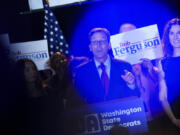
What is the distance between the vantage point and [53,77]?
3.29 m

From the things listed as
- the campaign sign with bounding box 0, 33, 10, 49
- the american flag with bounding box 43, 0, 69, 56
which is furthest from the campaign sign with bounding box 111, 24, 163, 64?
the campaign sign with bounding box 0, 33, 10, 49

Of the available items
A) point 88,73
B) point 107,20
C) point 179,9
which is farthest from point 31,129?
point 179,9

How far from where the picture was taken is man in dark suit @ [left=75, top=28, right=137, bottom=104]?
324cm

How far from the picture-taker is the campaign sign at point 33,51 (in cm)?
329

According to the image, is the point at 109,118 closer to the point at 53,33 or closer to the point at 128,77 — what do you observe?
the point at 128,77

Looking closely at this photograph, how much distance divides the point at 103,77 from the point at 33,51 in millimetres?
940

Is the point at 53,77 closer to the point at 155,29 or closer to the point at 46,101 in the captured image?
the point at 46,101

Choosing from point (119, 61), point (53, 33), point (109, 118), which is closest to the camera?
point (109, 118)

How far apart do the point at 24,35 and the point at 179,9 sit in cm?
204

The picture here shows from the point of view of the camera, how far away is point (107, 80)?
3287 millimetres

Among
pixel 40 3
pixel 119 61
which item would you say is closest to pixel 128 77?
pixel 119 61

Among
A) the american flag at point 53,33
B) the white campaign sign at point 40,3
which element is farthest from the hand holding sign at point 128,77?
the white campaign sign at point 40,3

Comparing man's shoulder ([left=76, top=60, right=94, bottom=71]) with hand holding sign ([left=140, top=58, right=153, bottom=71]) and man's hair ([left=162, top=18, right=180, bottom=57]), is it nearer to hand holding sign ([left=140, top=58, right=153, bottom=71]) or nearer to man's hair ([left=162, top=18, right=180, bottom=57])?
hand holding sign ([left=140, top=58, right=153, bottom=71])

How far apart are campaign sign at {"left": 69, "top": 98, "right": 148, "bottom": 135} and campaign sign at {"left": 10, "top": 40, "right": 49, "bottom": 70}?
0.75 meters
